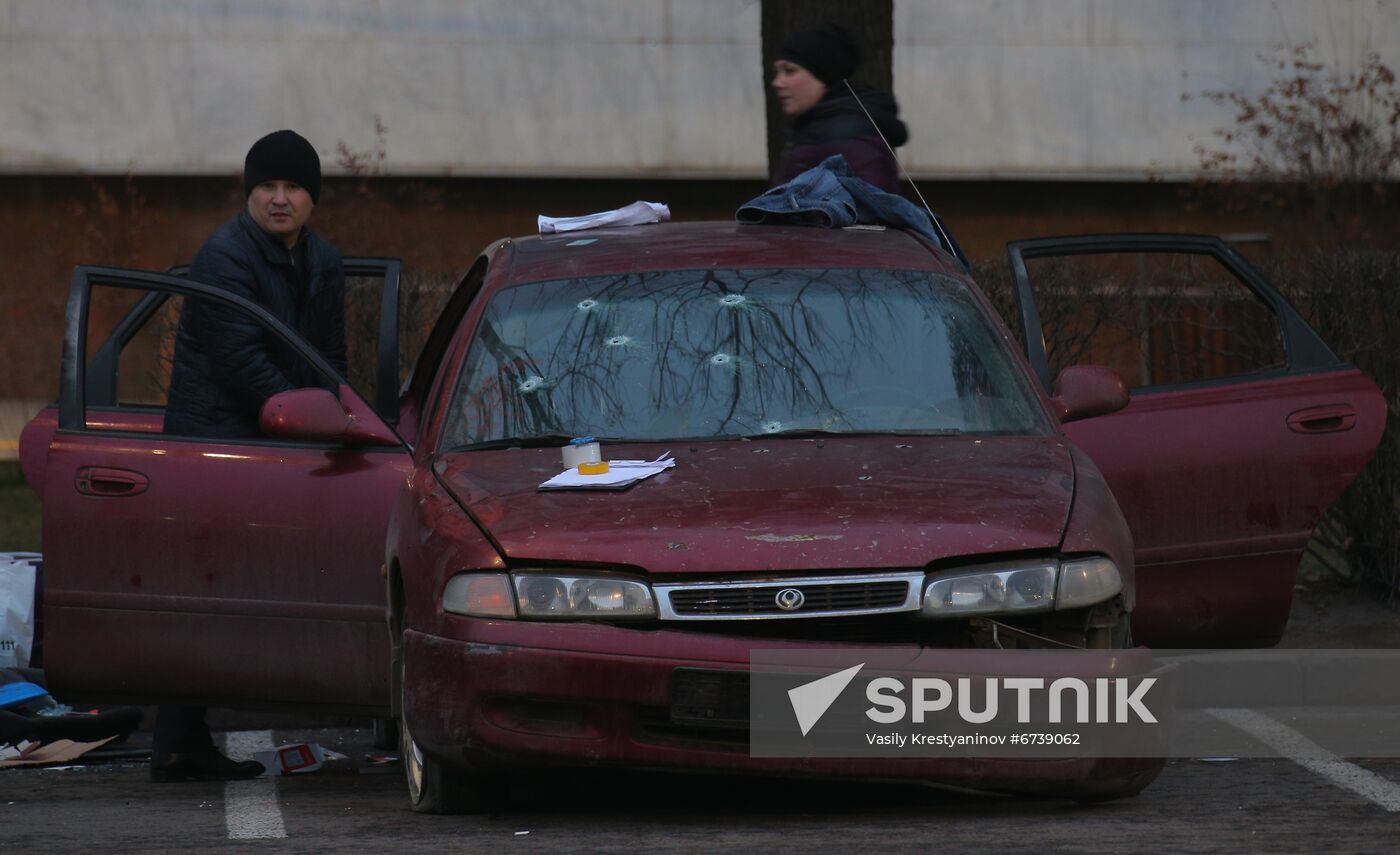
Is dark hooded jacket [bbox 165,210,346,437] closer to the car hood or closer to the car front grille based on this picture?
the car hood

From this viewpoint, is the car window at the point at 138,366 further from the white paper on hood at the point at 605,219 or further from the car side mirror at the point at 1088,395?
the car side mirror at the point at 1088,395

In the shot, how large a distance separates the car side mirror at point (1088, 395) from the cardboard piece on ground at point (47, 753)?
3.46 meters

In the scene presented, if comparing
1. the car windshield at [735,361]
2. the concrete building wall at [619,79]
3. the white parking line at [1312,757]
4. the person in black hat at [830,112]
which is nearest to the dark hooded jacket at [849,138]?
the person in black hat at [830,112]

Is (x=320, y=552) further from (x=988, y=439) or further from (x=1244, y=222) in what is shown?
(x=1244, y=222)

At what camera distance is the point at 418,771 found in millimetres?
→ 5852

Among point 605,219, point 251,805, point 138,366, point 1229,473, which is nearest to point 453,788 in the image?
point 251,805

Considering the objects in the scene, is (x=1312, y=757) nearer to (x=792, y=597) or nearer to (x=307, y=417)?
(x=792, y=597)

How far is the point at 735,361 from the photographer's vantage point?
6.14 metres

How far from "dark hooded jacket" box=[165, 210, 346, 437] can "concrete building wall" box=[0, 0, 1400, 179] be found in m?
14.0

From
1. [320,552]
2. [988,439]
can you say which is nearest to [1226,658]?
[988,439]

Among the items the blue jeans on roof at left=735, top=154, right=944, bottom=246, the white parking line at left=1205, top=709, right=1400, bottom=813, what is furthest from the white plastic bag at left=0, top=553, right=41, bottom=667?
the white parking line at left=1205, top=709, right=1400, bottom=813

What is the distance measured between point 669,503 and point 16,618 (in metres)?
3.51

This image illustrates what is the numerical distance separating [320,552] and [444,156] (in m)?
15.1

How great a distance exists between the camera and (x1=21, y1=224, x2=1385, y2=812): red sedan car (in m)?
5.17
